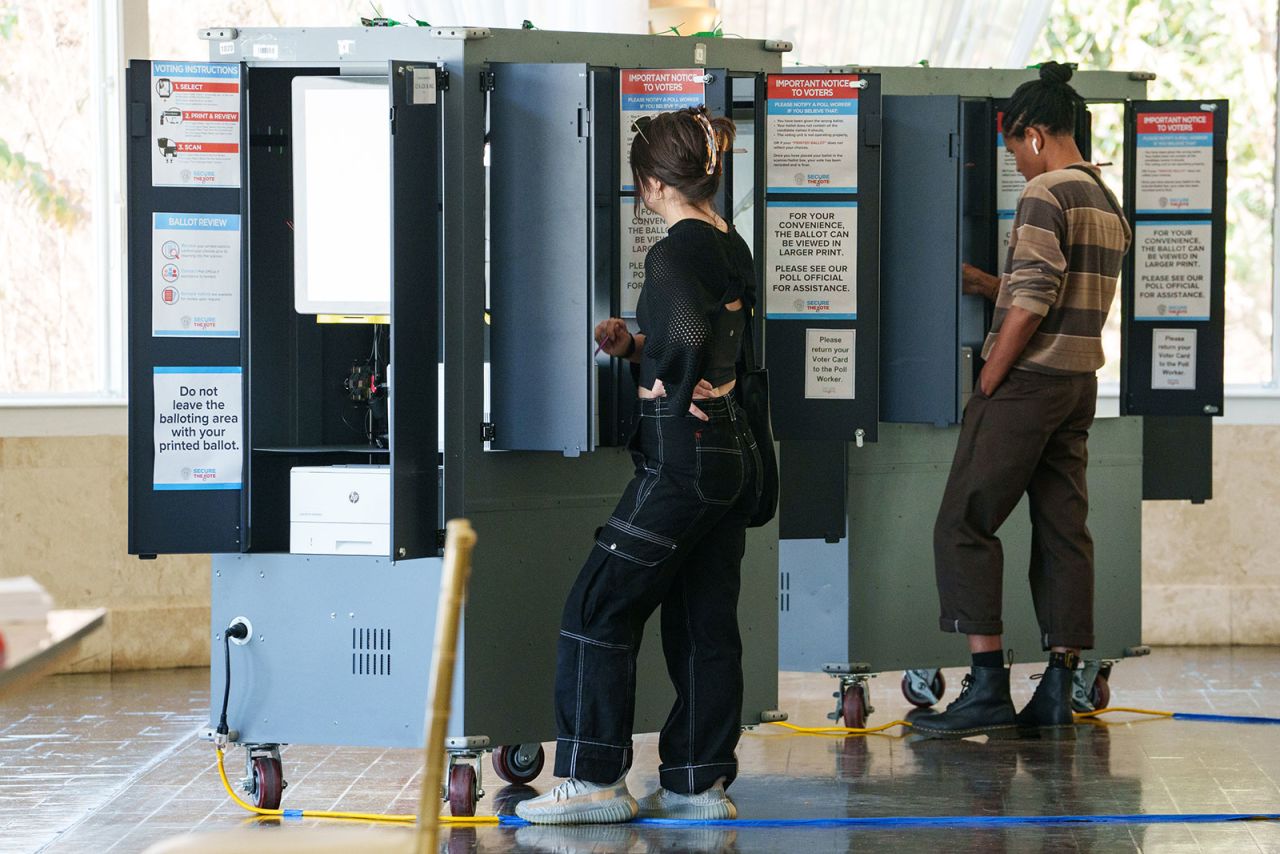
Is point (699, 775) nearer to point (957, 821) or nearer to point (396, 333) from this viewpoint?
point (957, 821)

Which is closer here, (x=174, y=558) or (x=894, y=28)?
(x=894, y=28)

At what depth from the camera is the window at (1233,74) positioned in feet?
22.0

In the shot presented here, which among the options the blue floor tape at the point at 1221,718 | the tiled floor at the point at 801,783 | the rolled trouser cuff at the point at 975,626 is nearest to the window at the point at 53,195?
the tiled floor at the point at 801,783

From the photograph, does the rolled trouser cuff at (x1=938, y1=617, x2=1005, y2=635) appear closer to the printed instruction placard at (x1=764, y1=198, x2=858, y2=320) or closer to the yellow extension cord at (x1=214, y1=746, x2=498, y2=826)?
the printed instruction placard at (x1=764, y1=198, x2=858, y2=320)

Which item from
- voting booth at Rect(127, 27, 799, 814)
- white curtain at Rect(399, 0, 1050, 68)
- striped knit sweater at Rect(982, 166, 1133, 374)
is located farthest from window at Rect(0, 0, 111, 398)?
striped knit sweater at Rect(982, 166, 1133, 374)

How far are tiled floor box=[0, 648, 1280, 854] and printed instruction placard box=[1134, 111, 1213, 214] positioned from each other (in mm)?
1520

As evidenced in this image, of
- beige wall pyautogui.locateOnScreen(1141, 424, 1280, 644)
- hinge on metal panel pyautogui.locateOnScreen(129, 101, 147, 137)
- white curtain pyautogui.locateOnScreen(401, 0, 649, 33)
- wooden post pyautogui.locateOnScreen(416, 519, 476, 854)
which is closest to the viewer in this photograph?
wooden post pyautogui.locateOnScreen(416, 519, 476, 854)

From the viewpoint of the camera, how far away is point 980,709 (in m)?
4.67

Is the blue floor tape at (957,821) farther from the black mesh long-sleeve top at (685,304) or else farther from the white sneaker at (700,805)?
the black mesh long-sleeve top at (685,304)

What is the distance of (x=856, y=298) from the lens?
428 centimetres

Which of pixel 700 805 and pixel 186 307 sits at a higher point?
pixel 186 307

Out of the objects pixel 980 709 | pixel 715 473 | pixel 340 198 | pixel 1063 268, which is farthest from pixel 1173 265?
pixel 340 198

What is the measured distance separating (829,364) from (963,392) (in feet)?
1.98

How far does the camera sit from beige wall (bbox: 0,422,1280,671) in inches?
239
